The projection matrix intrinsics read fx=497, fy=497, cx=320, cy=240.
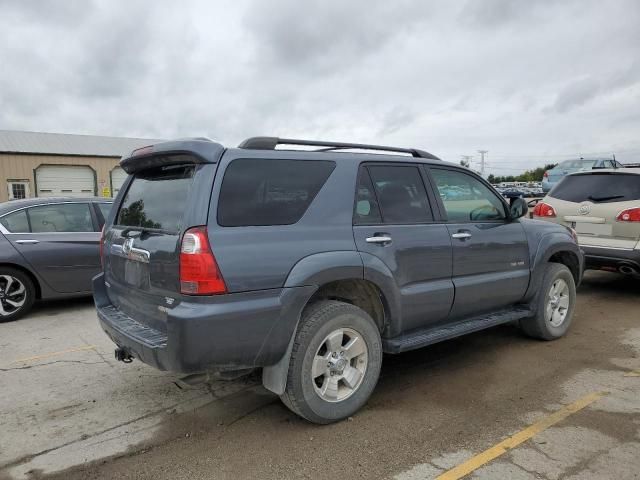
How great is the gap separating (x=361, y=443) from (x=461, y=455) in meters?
0.61

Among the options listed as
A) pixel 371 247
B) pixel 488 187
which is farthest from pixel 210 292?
pixel 488 187

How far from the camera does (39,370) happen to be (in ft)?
14.7

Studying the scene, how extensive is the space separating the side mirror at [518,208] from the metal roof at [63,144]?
3311cm

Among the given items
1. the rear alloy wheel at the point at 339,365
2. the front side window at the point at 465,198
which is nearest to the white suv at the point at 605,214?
the front side window at the point at 465,198

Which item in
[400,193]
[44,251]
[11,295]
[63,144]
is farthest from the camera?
[63,144]

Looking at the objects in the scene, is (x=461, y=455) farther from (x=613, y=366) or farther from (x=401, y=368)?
(x=613, y=366)

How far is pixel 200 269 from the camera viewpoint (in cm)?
286

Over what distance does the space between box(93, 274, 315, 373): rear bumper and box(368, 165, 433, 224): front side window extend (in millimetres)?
1025

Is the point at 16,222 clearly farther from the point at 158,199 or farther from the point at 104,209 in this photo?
the point at 158,199

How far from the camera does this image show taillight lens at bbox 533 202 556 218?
7.33m

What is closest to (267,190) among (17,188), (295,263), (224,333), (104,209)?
(295,263)

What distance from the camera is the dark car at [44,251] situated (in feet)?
20.1

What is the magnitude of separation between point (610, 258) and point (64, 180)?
3733 cm

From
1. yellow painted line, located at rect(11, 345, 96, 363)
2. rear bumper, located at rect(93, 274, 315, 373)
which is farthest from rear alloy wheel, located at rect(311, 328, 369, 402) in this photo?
yellow painted line, located at rect(11, 345, 96, 363)
